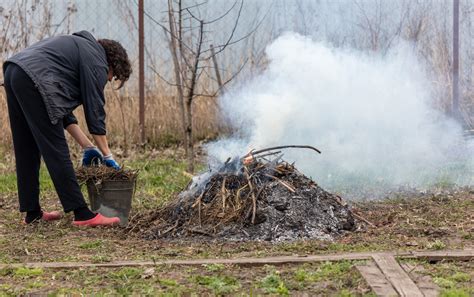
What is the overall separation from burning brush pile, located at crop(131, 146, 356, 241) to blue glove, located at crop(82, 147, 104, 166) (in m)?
0.65

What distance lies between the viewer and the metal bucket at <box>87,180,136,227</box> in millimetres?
6078

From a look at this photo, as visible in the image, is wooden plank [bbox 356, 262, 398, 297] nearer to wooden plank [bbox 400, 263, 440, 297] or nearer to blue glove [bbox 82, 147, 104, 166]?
wooden plank [bbox 400, 263, 440, 297]

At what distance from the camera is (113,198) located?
6.12 metres

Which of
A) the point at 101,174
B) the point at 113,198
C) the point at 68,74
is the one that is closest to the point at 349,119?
the point at 113,198

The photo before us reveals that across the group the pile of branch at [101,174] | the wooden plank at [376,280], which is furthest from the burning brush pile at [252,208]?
the wooden plank at [376,280]

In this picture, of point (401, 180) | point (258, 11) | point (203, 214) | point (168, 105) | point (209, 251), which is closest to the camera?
point (209, 251)

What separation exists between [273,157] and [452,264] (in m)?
2.27

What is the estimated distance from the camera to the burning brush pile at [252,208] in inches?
217

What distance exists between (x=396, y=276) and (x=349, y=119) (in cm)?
519

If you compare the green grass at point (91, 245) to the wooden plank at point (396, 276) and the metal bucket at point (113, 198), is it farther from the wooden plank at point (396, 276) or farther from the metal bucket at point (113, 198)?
the wooden plank at point (396, 276)

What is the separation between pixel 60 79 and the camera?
18.9 feet

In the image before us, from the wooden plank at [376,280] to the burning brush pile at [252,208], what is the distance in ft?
3.96

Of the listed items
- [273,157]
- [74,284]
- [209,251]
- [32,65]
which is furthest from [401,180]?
[74,284]

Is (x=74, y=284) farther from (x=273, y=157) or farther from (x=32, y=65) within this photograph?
(x=273, y=157)
